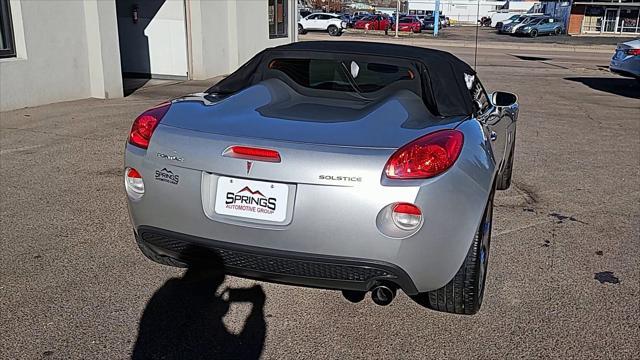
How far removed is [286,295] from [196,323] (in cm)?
59

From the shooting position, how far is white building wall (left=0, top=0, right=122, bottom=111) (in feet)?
33.3

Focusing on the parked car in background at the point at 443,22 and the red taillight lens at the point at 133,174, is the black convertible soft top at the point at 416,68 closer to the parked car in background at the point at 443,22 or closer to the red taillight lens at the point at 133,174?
the red taillight lens at the point at 133,174

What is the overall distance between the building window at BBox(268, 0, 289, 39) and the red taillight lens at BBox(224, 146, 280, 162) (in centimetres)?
1667

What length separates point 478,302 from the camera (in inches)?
132

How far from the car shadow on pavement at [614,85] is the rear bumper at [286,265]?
13.9 meters

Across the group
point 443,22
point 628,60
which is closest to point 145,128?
point 628,60

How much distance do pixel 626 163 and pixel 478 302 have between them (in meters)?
4.98

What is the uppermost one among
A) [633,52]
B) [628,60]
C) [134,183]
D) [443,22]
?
[134,183]

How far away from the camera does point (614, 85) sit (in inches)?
679

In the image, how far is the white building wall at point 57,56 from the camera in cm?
1016

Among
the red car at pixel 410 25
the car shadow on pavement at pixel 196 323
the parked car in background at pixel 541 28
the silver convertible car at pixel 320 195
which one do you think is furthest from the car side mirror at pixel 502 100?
the red car at pixel 410 25

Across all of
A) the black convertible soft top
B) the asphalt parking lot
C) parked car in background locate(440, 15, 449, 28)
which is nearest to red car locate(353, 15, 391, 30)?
parked car in background locate(440, 15, 449, 28)

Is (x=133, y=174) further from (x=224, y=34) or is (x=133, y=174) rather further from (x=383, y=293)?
(x=224, y=34)

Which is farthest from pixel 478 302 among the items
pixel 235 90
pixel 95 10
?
pixel 95 10
